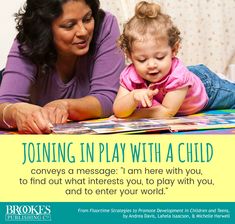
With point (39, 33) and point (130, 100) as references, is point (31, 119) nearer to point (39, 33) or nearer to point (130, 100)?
point (130, 100)

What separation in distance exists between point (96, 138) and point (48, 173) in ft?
0.38

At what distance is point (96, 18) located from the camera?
1475 millimetres

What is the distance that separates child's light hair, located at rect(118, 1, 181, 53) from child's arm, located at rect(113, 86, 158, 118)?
0.43 feet

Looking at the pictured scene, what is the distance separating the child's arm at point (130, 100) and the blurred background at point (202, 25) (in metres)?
0.82

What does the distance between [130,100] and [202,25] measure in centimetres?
97

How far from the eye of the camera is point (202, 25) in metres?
2.08

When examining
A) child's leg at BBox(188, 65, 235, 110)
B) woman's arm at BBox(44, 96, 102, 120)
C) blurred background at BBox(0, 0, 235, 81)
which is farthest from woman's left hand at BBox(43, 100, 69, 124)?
blurred background at BBox(0, 0, 235, 81)

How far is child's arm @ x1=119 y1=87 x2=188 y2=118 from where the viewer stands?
1258mm

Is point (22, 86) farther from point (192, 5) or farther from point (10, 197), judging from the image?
point (192, 5)

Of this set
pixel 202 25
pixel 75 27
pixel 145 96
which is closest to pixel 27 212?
pixel 145 96

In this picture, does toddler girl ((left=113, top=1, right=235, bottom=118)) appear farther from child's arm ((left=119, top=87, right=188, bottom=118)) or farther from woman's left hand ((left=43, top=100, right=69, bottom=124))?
woman's left hand ((left=43, top=100, right=69, bottom=124))

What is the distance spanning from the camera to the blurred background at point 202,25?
81.1 inches

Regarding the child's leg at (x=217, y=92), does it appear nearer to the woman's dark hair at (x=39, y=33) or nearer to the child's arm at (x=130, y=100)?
the child's arm at (x=130, y=100)

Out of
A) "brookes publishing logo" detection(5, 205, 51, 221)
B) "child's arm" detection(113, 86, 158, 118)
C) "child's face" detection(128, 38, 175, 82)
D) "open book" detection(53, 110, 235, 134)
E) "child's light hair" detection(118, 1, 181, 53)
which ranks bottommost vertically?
"brookes publishing logo" detection(5, 205, 51, 221)
